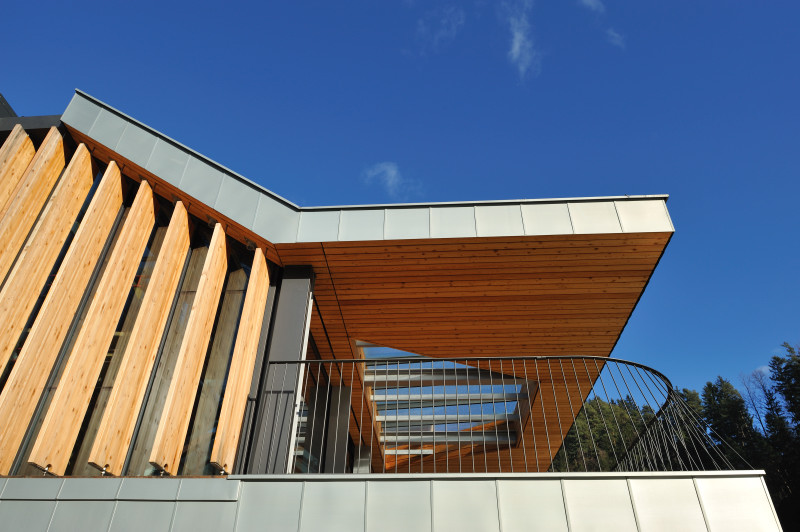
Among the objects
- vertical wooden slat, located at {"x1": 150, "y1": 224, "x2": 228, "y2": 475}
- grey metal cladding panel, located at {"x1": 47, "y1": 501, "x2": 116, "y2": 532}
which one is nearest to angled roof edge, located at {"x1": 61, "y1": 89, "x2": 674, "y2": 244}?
vertical wooden slat, located at {"x1": 150, "y1": 224, "x2": 228, "y2": 475}

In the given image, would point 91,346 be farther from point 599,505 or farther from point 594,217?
point 594,217

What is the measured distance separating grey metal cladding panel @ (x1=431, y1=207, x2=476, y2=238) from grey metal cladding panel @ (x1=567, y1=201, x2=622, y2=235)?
3.70 feet

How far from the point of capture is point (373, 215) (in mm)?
5766

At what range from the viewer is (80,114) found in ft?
20.8

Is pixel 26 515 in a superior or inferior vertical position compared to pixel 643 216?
inferior

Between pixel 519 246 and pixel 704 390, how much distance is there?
3933 centimetres

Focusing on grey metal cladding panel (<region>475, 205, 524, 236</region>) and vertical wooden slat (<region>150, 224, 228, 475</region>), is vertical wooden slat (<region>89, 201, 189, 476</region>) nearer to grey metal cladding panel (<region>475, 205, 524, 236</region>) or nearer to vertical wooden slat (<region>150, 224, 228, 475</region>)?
vertical wooden slat (<region>150, 224, 228, 475</region>)

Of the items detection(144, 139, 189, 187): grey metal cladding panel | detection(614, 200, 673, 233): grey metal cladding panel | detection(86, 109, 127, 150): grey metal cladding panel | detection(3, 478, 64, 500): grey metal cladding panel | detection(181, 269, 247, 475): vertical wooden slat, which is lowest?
detection(3, 478, 64, 500): grey metal cladding panel

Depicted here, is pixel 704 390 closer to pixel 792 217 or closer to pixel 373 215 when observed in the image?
pixel 792 217

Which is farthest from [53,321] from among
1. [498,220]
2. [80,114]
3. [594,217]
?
[594,217]

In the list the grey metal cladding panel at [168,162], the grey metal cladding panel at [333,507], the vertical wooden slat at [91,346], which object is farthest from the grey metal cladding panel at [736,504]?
the grey metal cladding panel at [168,162]

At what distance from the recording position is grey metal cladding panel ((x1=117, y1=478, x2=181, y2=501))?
13.7 feet

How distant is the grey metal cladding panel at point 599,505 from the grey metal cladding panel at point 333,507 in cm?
175

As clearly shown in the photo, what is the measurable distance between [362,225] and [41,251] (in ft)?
11.5
